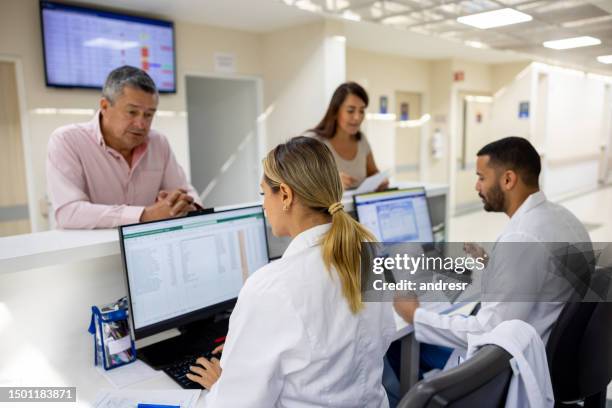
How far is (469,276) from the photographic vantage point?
5.95 ft

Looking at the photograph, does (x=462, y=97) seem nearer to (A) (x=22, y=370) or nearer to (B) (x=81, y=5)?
(B) (x=81, y=5)

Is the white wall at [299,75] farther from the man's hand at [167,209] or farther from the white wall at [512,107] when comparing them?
the white wall at [512,107]

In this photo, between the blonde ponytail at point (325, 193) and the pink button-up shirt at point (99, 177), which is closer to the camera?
the blonde ponytail at point (325, 193)

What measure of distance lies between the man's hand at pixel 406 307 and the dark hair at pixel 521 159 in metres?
0.56

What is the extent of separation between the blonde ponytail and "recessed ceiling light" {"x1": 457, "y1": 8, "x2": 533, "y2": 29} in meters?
0.80

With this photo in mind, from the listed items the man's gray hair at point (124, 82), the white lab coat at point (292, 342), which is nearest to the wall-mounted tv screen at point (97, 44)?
the man's gray hair at point (124, 82)

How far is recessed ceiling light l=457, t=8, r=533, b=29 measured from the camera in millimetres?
1392

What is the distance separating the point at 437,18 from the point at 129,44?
119 inches

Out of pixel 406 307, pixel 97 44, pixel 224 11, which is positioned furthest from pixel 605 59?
pixel 97 44

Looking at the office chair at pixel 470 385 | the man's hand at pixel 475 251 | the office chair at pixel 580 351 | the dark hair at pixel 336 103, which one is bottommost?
the office chair at pixel 580 351

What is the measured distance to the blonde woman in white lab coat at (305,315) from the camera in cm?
89

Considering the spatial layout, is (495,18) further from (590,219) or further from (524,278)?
(590,219)

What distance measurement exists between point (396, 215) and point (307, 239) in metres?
1.07

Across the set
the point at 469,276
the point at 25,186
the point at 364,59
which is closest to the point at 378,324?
the point at 469,276
